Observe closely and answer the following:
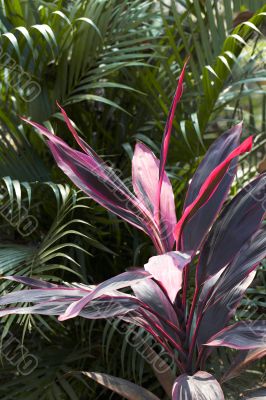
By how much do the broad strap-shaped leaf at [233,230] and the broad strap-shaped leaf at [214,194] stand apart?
0.12ft

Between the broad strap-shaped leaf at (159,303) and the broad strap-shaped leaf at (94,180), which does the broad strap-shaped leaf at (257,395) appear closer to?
the broad strap-shaped leaf at (159,303)

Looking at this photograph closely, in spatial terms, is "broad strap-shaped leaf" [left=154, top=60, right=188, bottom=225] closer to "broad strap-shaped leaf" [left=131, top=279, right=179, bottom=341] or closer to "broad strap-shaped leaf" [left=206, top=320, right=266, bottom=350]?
"broad strap-shaped leaf" [left=131, top=279, right=179, bottom=341]

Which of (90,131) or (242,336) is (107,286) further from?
(90,131)

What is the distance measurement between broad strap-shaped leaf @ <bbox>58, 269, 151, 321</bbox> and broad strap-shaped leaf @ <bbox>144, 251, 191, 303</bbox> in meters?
0.06

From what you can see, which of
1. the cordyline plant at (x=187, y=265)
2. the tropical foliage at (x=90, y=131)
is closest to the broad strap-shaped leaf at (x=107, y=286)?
the cordyline plant at (x=187, y=265)

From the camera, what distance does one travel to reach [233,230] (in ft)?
4.25

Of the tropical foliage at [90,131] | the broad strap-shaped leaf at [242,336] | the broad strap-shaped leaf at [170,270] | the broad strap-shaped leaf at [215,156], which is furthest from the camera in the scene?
the tropical foliage at [90,131]

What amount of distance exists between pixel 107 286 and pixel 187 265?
215 millimetres

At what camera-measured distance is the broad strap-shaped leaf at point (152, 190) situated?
1321 millimetres

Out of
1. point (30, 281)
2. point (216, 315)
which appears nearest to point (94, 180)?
point (30, 281)

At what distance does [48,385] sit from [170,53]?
47.0 inches

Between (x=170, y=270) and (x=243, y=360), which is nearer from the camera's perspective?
(x=170, y=270)

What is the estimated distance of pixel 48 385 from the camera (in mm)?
1782

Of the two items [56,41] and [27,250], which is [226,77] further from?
[27,250]
